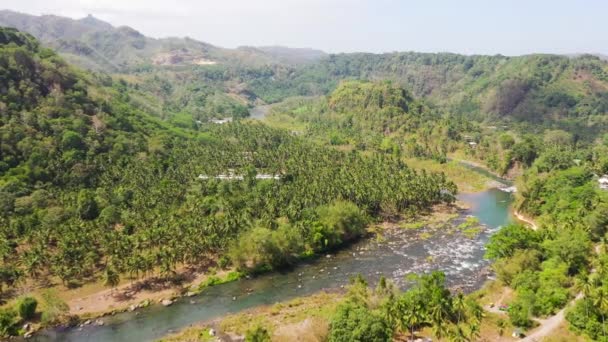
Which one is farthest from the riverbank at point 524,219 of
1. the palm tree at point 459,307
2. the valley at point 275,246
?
the palm tree at point 459,307

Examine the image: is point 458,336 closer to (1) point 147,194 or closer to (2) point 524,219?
(2) point 524,219

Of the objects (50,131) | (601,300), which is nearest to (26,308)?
(601,300)

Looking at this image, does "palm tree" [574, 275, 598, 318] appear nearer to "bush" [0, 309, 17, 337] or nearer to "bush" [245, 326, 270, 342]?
"bush" [245, 326, 270, 342]

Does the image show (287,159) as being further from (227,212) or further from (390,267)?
(390,267)

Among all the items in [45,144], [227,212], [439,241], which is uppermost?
[45,144]

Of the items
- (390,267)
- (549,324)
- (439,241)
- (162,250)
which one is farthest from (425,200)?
(162,250)
